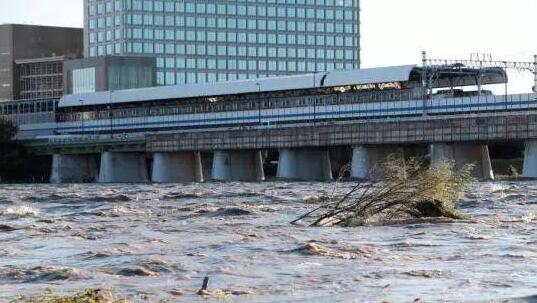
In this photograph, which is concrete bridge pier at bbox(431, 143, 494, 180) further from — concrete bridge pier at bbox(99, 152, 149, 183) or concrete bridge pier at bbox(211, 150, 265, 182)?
concrete bridge pier at bbox(99, 152, 149, 183)

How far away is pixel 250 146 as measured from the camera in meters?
109

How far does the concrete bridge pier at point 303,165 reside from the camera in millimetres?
106062

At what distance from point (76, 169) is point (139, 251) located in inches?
4344

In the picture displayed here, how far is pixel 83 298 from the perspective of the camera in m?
15.9

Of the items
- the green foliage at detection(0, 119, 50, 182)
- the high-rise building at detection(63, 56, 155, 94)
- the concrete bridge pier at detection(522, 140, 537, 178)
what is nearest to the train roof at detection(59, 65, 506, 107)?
the green foliage at detection(0, 119, 50, 182)

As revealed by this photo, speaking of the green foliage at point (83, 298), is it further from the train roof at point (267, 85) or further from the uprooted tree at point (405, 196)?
the train roof at point (267, 85)

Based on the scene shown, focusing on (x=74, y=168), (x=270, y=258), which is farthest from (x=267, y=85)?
(x=270, y=258)

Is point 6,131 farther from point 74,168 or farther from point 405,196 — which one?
point 405,196

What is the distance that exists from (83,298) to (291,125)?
96476mm

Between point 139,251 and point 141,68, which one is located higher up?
point 141,68

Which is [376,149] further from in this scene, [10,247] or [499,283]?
[499,283]

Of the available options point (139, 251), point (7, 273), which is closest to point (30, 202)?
point (139, 251)

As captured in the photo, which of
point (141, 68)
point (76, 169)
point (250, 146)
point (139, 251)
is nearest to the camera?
point (139, 251)

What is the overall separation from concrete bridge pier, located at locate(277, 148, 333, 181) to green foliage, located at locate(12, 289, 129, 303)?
285ft
